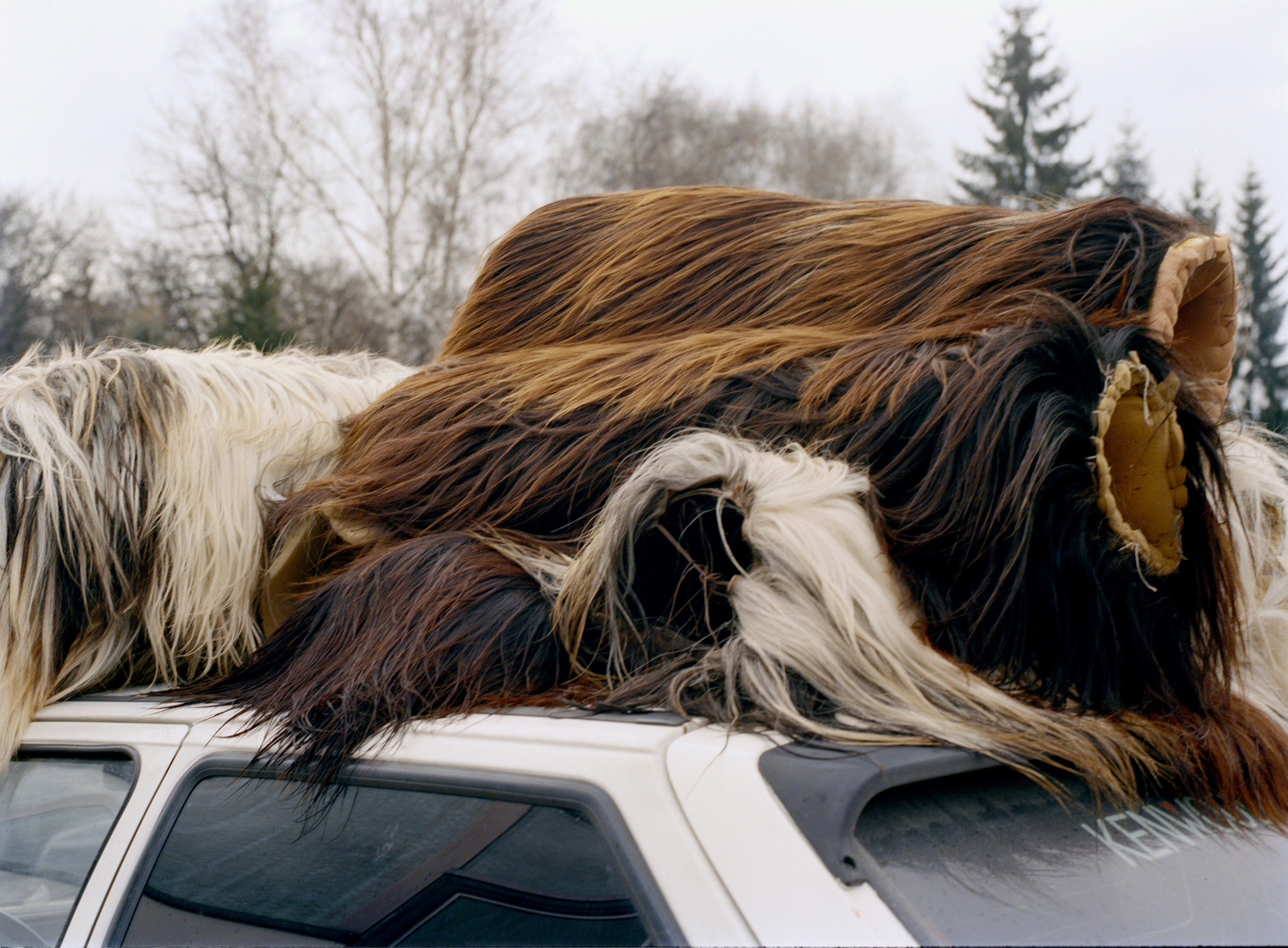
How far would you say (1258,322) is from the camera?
631 cm

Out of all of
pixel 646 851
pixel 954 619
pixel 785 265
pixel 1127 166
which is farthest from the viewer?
pixel 1127 166

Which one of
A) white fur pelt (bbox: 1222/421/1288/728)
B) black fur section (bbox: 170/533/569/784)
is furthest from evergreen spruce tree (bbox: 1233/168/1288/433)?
black fur section (bbox: 170/533/569/784)

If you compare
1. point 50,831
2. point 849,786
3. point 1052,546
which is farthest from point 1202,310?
point 50,831

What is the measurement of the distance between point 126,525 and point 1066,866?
1436mm

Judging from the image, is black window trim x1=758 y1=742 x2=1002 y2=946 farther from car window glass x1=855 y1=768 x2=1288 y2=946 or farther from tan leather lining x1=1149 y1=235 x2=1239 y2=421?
tan leather lining x1=1149 y1=235 x2=1239 y2=421

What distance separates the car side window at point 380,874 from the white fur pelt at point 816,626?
0.73 feet

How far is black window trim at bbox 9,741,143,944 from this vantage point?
130cm

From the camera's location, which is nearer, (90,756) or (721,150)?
(90,756)

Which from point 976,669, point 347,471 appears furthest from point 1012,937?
point 347,471

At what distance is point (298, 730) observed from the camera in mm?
1202

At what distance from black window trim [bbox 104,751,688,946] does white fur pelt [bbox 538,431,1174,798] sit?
0.17 m

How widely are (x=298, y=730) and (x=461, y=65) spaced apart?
55.6ft

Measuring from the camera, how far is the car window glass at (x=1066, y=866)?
918mm

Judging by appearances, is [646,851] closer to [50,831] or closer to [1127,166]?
[50,831]
